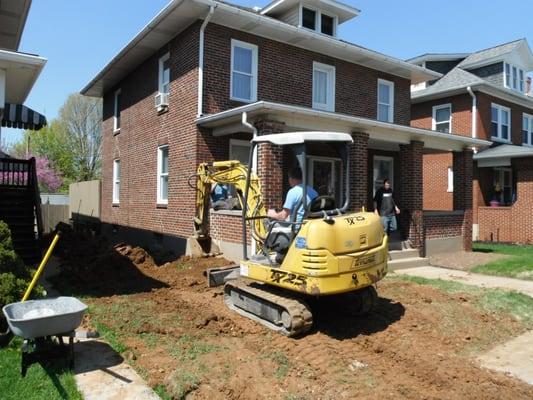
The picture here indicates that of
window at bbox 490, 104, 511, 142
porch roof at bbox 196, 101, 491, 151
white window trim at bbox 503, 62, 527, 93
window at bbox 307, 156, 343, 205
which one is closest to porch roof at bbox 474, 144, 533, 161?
window at bbox 490, 104, 511, 142

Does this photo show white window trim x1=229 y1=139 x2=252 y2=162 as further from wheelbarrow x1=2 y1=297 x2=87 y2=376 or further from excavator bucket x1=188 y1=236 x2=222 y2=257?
wheelbarrow x1=2 y1=297 x2=87 y2=376

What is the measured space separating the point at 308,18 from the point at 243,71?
4011 millimetres

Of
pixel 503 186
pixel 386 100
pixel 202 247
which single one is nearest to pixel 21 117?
pixel 202 247

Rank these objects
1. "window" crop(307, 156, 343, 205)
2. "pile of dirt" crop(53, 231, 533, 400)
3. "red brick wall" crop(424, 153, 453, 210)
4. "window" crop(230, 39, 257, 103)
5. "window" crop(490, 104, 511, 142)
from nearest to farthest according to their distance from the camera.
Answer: "pile of dirt" crop(53, 231, 533, 400) < "window" crop(230, 39, 257, 103) < "window" crop(307, 156, 343, 205) < "red brick wall" crop(424, 153, 453, 210) < "window" crop(490, 104, 511, 142)

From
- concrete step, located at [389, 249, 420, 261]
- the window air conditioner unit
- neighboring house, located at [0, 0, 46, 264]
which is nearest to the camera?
neighboring house, located at [0, 0, 46, 264]

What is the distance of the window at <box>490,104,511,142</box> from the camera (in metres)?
22.5

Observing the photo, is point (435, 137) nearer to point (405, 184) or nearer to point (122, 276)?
point (405, 184)

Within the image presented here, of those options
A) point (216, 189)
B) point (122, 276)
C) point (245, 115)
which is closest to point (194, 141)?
point (216, 189)

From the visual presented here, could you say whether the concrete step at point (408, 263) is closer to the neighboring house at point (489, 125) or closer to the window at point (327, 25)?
the neighboring house at point (489, 125)

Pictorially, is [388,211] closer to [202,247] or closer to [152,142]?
[202,247]

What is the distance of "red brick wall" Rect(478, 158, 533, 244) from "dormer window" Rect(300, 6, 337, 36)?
32.6 ft

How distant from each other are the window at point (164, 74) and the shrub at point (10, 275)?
Result: 30.1 ft

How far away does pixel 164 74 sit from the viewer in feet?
48.6

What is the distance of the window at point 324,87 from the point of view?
15172 mm
